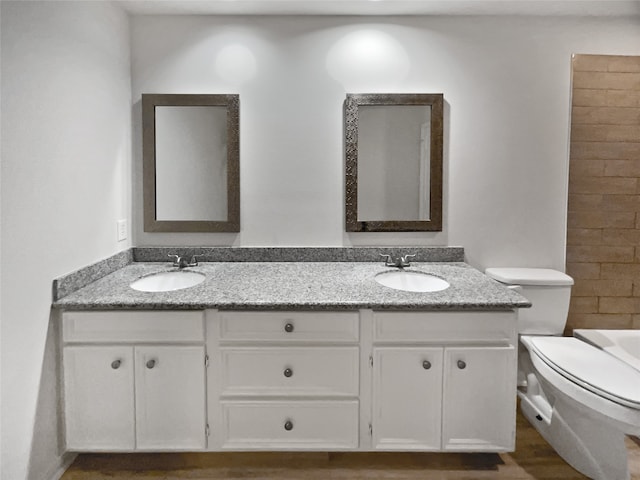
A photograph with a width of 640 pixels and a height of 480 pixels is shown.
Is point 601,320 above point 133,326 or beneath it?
beneath

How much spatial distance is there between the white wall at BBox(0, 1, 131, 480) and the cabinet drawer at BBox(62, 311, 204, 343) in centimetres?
11

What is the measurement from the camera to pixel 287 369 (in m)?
1.89

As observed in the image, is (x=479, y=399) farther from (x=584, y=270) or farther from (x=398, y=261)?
(x=584, y=270)

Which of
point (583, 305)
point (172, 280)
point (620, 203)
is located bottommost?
point (583, 305)

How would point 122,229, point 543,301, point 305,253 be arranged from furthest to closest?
point 305,253 < point 122,229 < point 543,301

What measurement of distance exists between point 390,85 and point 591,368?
160cm

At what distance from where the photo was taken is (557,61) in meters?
2.48

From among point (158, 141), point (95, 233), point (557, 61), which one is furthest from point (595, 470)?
point (158, 141)

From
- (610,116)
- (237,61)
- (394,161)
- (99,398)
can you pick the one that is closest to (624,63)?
(610,116)

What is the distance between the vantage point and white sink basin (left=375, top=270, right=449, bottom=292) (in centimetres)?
234

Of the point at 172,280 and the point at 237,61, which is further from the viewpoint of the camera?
the point at 237,61

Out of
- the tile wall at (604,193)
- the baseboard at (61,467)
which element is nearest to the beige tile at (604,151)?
the tile wall at (604,193)

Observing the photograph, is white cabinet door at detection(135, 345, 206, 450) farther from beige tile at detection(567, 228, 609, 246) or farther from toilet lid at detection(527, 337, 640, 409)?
beige tile at detection(567, 228, 609, 246)

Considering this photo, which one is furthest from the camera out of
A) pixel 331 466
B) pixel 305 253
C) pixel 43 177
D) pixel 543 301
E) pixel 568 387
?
pixel 305 253
